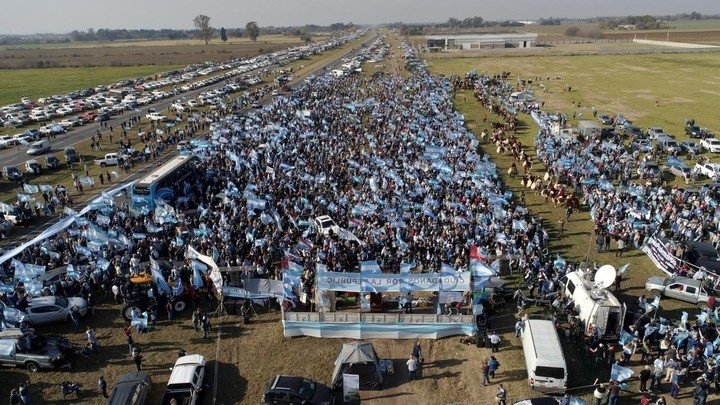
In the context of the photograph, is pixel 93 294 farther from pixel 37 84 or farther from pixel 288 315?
pixel 37 84

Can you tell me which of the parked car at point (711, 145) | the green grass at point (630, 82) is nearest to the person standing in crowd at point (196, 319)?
the parked car at point (711, 145)

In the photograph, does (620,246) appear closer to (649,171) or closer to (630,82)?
(649,171)

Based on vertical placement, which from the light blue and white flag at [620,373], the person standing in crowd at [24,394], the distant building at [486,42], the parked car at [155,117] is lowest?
the person standing in crowd at [24,394]

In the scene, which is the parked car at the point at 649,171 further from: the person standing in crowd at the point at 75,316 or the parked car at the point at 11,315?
the parked car at the point at 11,315

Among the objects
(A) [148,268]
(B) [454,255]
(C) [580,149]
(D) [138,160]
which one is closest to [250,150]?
(D) [138,160]

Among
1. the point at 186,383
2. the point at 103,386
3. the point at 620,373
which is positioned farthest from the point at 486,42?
the point at 103,386

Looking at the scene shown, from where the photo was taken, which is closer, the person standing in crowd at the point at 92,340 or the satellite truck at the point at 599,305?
the satellite truck at the point at 599,305
